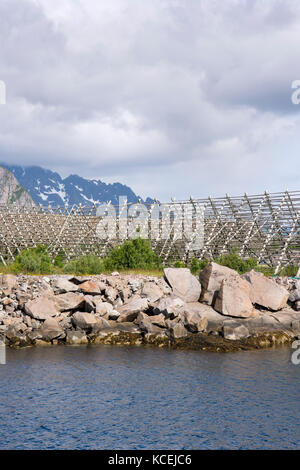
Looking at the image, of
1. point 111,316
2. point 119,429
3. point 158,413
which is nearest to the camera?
point 119,429

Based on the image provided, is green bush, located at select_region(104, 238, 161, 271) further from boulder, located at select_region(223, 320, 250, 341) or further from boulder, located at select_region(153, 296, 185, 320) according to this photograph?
boulder, located at select_region(223, 320, 250, 341)

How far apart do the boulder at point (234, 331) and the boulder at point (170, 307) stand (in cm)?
219

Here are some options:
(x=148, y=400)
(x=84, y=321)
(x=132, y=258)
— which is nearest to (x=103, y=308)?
(x=84, y=321)

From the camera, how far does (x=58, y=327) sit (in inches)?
915

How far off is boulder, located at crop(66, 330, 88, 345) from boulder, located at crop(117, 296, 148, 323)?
6.83ft

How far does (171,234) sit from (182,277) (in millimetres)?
19791

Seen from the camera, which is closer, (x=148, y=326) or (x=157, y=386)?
(x=157, y=386)

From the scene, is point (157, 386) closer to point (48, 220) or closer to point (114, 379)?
point (114, 379)

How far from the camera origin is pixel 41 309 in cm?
2389

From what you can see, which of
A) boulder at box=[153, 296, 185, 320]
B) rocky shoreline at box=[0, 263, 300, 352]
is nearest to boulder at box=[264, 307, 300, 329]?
rocky shoreline at box=[0, 263, 300, 352]
